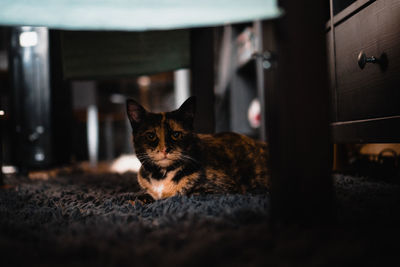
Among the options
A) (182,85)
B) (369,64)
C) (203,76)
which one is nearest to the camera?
(369,64)

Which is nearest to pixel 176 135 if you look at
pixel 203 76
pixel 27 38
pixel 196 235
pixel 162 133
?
pixel 162 133

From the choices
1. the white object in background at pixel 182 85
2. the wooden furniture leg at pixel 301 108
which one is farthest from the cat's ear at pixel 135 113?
the white object in background at pixel 182 85

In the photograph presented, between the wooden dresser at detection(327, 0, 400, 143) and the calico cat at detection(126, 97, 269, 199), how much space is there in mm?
553

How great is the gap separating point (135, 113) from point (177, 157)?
0.25m

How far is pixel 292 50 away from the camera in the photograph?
0.65m

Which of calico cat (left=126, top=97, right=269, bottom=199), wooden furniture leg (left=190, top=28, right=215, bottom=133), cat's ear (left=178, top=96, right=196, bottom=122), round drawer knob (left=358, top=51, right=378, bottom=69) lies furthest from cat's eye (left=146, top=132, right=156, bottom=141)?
round drawer knob (left=358, top=51, right=378, bottom=69)

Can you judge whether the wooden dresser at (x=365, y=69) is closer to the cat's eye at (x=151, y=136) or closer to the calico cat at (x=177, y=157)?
the calico cat at (x=177, y=157)

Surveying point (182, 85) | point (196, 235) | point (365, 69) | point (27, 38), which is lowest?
point (196, 235)

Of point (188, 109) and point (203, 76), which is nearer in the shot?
point (188, 109)

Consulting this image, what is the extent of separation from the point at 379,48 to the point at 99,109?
3566mm

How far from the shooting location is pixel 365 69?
1.21 metres

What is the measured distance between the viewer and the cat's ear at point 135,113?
1.16 m

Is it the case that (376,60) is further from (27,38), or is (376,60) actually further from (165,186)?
(27,38)

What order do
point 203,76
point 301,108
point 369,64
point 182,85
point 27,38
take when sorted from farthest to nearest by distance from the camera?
point 182,85
point 27,38
point 203,76
point 369,64
point 301,108
